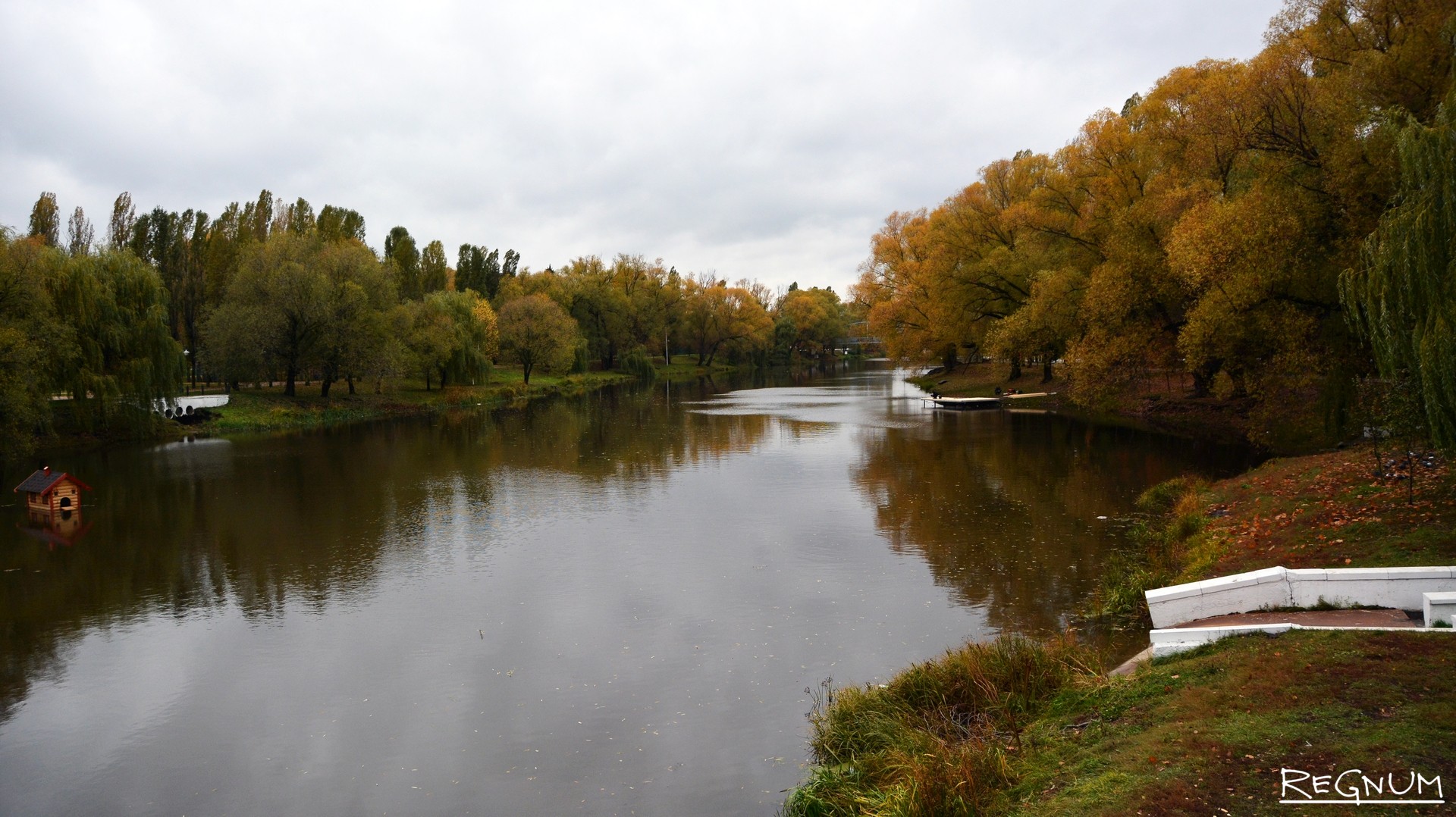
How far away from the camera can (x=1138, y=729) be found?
264 inches

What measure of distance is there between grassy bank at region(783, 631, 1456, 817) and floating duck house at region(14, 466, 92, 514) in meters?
21.2

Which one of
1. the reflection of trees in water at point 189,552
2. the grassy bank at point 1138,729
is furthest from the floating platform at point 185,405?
the grassy bank at point 1138,729

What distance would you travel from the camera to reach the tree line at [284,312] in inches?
1289

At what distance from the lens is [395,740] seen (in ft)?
29.6

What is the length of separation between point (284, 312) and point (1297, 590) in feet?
153

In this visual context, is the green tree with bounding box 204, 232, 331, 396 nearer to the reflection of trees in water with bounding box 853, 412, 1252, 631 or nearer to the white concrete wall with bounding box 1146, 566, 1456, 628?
the reflection of trees in water with bounding box 853, 412, 1252, 631

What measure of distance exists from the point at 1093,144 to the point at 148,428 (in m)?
41.6

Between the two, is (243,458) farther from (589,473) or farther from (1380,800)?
(1380,800)

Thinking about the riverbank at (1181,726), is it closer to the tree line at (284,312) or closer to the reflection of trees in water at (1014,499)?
the reflection of trees in water at (1014,499)

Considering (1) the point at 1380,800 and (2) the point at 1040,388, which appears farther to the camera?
(2) the point at 1040,388

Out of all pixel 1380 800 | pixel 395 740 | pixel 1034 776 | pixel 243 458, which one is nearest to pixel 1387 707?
pixel 1380 800

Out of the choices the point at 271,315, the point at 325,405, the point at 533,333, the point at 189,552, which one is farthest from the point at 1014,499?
the point at 533,333

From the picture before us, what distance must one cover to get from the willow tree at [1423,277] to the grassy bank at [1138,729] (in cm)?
363

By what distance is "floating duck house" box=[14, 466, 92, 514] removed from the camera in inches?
834
